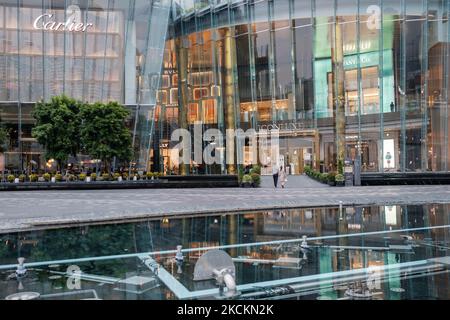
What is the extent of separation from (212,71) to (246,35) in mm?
5386

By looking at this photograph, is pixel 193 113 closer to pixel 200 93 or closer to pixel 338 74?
pixel 200 93

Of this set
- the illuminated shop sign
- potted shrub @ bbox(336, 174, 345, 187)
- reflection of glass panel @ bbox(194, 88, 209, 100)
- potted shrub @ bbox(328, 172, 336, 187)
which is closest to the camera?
potted shrub @ bbox(336, 174, 345, 187)

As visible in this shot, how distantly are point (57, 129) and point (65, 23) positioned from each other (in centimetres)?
1283

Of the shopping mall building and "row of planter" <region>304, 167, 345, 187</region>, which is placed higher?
the shopping mall building

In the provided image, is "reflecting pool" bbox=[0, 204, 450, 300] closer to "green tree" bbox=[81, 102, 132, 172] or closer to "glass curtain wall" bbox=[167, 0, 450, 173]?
"green tree" bbox=[81, 102, 132, 172]

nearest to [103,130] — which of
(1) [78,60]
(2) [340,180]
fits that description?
(1) [78,60]

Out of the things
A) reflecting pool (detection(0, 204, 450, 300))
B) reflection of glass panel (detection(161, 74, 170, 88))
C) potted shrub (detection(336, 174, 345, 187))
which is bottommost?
reflecting pool (detection(0, 204, 450, 300))

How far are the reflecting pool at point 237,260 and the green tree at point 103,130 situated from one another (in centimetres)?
2219

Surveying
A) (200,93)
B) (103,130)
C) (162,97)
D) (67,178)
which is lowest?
(67,178)

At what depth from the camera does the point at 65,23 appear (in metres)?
41.4

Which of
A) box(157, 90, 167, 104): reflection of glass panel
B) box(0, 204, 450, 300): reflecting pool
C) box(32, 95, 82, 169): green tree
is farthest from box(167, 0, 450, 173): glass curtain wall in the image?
box(0, 204, 450, 300): reflecting pool

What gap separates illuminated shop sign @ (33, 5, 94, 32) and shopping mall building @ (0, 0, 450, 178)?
0.31 feet

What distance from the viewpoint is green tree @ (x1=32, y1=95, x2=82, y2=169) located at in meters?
34.1
